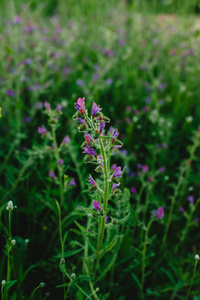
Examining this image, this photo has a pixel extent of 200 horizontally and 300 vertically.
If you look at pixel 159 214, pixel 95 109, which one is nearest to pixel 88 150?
pixel 95 109

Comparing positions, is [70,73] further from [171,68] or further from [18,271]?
[18,271]

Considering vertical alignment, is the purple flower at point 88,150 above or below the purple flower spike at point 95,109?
below

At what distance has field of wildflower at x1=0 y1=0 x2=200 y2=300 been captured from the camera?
4.19 ft

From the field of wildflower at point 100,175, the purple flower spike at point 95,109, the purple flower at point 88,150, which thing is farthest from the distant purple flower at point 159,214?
the purple flower spike at point 95,109

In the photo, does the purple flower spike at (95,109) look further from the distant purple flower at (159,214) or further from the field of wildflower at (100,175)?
the distant purple flower at (159,214)

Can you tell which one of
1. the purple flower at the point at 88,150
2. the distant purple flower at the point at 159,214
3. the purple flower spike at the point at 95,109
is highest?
the purple flower spike at the point at 95,109

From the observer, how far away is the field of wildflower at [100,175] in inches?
50.3

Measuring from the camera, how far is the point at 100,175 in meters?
1.98

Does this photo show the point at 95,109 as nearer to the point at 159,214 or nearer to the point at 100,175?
the point at 159,214

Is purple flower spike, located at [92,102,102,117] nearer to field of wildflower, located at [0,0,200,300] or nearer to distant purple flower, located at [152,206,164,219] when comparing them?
field of wildflower, located at [0,0,200,300]

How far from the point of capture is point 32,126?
257 cm

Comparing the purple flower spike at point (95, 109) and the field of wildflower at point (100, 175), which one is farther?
the field of wildflower at point (100, 175)

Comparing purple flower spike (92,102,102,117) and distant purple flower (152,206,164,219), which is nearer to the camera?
purple flower spike (92,102,102,117)

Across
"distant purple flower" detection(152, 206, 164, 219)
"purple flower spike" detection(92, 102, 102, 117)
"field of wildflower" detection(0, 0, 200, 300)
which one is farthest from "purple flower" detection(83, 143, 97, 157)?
"distant purple flower" detection(152, 206, 164, 219)
